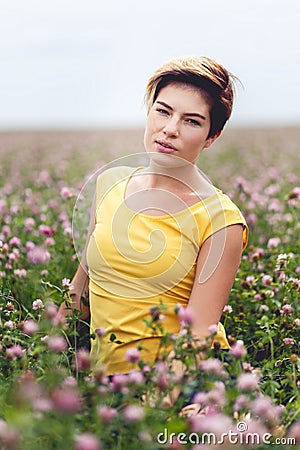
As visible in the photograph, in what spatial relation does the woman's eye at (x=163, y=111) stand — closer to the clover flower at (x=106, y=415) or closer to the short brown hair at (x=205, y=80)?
the short brown hair at (x=205, y=80)

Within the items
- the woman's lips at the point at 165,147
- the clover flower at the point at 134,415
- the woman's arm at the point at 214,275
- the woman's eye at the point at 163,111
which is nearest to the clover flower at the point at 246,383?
the clover flower at the point at 134,415

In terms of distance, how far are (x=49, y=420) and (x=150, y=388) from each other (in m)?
0.36

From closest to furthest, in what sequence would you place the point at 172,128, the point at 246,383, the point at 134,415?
1. the point at 134,415
2. the point at 246,383
3. the point at 172,128

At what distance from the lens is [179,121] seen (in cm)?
239

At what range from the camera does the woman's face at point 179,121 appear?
2.38 meters

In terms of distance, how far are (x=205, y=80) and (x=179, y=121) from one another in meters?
0.15

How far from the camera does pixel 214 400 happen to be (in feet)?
5.95

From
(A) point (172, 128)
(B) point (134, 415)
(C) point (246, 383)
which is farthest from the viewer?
(A) point (172, 128)

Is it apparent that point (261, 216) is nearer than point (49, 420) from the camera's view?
No

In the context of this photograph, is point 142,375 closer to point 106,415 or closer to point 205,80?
point 106,415

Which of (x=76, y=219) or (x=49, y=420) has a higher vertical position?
(x=49, y=420)

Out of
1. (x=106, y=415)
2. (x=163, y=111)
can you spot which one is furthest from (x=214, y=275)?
(x=106, y=415)

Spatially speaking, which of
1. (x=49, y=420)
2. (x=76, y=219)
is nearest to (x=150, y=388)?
(x=49, y=420)

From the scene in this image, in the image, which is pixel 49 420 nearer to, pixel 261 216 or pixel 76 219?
pixel 76 219
